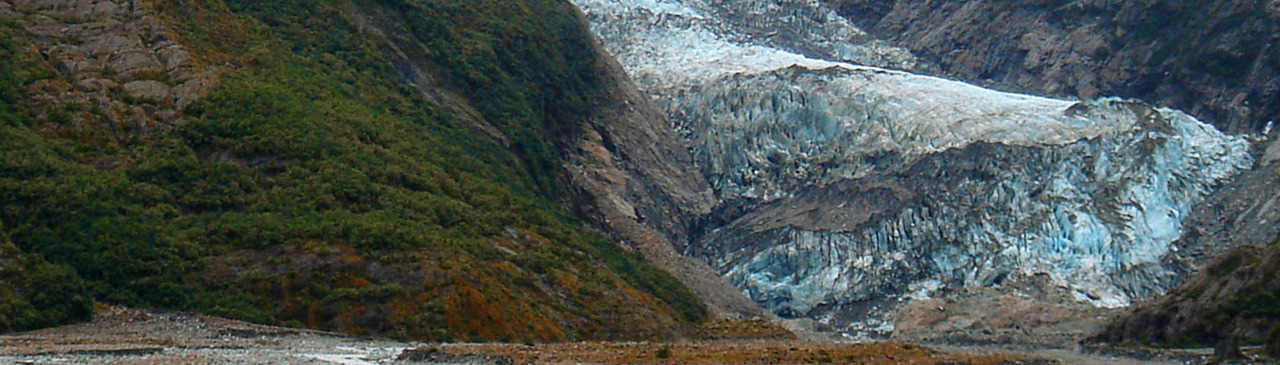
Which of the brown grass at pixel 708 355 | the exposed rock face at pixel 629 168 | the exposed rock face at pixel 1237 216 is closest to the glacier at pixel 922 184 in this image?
the exposed rock face at pixel 1237 216

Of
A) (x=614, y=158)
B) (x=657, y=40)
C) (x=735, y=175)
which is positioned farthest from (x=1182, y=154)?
(x=657, y=40)

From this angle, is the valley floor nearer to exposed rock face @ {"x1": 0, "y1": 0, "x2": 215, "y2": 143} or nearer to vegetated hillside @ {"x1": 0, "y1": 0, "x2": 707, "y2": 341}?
vegetated hillside @ {"x1": 0, "y1": 0, "x2": 707, "y2": 341}

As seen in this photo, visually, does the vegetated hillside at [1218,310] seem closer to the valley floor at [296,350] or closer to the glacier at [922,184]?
the valley floor at [296,350]

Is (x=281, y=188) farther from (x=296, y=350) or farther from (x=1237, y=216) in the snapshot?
(x=1237, y=216)

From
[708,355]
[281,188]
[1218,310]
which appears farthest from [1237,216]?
[281,188]

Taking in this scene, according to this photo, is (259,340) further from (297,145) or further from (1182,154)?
(1182,154)

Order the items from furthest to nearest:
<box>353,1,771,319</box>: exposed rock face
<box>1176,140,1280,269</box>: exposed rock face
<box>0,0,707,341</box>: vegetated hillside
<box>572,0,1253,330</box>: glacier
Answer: <box>572,0,1253,330</box>: glacier < <box>353,1,771,319</box>: exposed rock face < <box>1176,140,1280,269</box>: exposed rock face < <box>0,0,707,341</box>: vegetated hillside

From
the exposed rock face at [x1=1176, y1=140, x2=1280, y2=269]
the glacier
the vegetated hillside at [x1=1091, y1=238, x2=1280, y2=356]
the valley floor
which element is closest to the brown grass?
the valley floor
